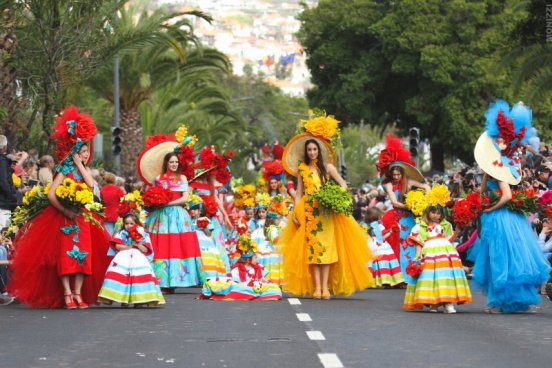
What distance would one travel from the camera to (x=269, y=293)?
61.1ft

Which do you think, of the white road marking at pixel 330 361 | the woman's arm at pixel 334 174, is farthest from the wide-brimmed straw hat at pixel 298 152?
the white road marking at pixel 330 361

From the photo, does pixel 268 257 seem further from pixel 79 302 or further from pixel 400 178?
pixel 79 302

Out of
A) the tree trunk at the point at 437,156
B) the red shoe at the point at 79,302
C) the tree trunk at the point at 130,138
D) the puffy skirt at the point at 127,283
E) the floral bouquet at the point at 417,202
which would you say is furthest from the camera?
the tree trunk at the point at 437,156

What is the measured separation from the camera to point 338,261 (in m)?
18.6

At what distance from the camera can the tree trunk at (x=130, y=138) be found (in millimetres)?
46125

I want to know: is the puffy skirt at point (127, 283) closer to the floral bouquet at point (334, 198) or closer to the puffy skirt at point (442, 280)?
the floral bouquet at point (334, 198)

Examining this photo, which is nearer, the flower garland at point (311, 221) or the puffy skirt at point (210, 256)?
the flower garland at point (311, 221)

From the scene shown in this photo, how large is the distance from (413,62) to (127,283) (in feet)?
153

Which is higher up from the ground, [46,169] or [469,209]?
[46,169]

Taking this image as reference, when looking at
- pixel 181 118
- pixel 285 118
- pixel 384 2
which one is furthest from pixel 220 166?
pixel 285 118

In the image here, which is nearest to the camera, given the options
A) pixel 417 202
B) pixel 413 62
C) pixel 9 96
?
pixel 417 202

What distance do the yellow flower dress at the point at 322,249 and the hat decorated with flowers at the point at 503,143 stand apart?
9.33ft

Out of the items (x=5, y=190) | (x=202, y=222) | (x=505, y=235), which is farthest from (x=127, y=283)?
(x=202, y=222)

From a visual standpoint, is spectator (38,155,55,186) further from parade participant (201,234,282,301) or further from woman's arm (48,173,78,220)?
woman's arm (48,173,78,220)
